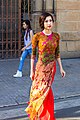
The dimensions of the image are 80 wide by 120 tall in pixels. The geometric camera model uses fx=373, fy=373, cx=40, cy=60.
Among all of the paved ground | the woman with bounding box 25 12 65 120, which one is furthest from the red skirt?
the paved ground

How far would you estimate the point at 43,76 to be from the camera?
5.74 m

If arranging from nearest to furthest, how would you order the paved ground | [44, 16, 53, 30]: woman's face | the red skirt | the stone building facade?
1. [44, 16, 53, 30]: woman's face
2. the red skirt
3. the paved ground
4. the stone building facade

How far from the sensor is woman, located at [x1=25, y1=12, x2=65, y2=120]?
5629mm

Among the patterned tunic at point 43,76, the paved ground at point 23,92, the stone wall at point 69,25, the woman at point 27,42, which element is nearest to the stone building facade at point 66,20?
the stone wall at point 69,25

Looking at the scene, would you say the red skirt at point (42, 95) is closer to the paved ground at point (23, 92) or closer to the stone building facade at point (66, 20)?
→ the paved ground at point (23, 92)

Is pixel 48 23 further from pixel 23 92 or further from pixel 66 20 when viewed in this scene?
pixel 66 20

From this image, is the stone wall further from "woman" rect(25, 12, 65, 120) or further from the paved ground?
"woman" rect(25, 12, 65, 120)

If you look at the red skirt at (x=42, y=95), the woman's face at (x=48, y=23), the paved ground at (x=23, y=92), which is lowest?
the paved ground at (x=23, y=92)

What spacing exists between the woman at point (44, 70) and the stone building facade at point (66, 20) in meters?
7.86

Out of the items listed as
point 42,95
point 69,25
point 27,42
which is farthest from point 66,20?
point 42,95

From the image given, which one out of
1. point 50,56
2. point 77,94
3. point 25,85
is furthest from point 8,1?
point 50,56

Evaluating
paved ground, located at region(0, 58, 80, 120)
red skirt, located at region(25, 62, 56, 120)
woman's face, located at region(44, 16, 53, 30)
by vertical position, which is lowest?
paved ground, located at region(0, 58, 80, 120)

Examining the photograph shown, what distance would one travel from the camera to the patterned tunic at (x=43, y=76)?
18.5 ft

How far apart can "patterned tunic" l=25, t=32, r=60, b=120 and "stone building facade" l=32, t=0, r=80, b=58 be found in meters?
7.86
